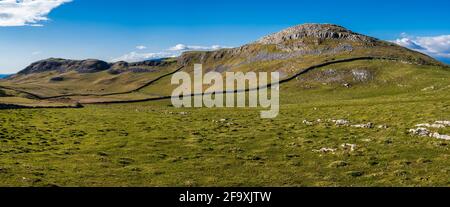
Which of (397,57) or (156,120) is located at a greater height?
(397,57)

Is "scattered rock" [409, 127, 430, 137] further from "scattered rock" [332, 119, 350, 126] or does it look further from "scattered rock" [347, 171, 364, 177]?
"scattered rock" [347, 171, 364, 177]

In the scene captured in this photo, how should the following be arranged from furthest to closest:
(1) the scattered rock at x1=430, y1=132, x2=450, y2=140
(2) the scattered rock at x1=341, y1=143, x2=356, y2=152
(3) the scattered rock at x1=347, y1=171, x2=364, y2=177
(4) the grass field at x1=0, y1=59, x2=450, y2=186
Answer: (1) the scattered rock at x1=430, y1=132, x2=450, y2=140 → (2) the scattered rock at x1=341, y1=143, x2=356, y2=152 → (3) the scattered rock at x1=347, y1=171, x2=364, y2=177 → (4) the grass field at x1=0, y1=59, x2=450, y2=186

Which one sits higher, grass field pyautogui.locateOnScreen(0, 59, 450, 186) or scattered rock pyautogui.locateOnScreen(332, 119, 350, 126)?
scattered rock pyautogui.locateOnScreen(332, 119, 350, 126)

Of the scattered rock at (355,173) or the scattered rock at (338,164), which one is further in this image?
the scattered rock at (338,164)

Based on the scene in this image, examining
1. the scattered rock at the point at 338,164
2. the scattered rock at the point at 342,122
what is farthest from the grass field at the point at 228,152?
Answer: the scattered rock at the point at 342,122

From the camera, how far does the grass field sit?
1145 inches

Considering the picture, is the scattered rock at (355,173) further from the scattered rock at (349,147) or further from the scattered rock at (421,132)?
the scattered rock at (421,132)

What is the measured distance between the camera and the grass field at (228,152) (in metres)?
29.1

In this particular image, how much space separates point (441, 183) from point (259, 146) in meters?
19.8

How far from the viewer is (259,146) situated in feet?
140

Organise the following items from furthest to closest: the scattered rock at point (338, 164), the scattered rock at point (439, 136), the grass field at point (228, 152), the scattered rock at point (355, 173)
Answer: the scattered rock at point (439, 136), the scattered rock at point (338, 164), the scattered rock at point (355, 173), the grass field at point (228, 152)

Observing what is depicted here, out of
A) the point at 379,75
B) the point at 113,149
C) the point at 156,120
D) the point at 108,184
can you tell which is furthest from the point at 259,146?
the point at 379,75

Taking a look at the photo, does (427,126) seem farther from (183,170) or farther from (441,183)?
(183,170)

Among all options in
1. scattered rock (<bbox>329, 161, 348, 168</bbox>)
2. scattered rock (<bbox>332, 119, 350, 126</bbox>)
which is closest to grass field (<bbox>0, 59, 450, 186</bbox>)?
scattered rock (<bbox>329, 161, 348, 168</bbox>)
